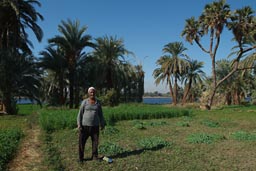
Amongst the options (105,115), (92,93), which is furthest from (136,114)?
(92,93)

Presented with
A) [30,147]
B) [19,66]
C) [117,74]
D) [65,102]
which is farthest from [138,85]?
[30,147]

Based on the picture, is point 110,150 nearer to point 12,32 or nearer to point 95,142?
point 95,142

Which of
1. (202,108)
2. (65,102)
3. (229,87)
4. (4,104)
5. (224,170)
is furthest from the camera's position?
(229,87)

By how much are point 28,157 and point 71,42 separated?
23.4m

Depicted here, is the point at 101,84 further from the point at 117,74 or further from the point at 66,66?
the point at 66,66

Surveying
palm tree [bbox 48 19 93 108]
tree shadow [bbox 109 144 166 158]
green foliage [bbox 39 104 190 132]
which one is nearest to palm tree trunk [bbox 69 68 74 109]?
palm tree [bbox 48 19 93 108]

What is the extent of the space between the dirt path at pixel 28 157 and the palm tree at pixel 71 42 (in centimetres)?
2089

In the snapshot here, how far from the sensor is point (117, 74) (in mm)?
32969

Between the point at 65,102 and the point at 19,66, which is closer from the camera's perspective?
the point at 19,66

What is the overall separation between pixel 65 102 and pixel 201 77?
→ 896 inches

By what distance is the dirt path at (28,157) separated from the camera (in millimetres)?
6340

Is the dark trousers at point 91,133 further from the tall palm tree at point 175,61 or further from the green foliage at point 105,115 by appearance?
the tall palm tree at point 175,61

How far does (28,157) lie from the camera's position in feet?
23.8

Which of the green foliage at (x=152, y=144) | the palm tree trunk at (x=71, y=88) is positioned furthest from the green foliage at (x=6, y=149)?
the palm tree trunk at (x=71, y=88)
